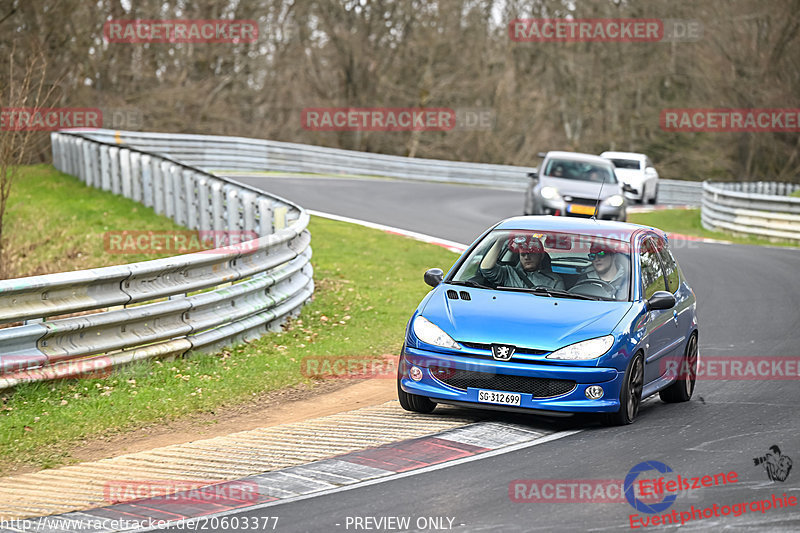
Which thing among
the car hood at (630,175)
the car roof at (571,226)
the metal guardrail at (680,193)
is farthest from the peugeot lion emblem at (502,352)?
the metal guardrail at (680,193)

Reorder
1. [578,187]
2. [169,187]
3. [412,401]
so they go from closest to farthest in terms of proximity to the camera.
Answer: [412,401], [169,187], [578,187]

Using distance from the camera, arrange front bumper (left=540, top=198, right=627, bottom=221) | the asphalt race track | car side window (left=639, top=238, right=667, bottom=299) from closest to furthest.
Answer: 1. the asphalt race track
2. car side window (left=639, top=238, right=667, bottom=299)
3. front bumper (left=540, top=198, right=627, bottom=221)

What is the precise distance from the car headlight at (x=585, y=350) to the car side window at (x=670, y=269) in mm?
1920

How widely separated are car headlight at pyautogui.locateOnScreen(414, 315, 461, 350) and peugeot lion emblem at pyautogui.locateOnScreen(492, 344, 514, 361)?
0.27 m

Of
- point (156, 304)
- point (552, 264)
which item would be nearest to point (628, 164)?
point (552, 264)

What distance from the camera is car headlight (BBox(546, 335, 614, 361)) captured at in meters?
7.89

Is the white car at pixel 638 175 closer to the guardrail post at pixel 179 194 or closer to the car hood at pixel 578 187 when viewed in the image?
the car hood at pixel 578 187

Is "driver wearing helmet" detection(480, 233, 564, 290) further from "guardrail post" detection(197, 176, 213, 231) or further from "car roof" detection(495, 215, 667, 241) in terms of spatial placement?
"guardrail post" detection(197, 176, 213, 231)

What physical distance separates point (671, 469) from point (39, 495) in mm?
3872

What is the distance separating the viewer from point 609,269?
9023 mm

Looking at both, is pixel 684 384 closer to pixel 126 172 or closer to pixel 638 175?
pixel 126 172

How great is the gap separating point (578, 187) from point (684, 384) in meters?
13.8

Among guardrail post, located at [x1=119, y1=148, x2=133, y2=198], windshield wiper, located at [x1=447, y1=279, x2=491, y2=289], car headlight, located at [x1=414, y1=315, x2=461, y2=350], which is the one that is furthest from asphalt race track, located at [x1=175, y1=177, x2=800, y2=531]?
guardrail post, located at [x1=119, y1=148, x2=133, y2=198]

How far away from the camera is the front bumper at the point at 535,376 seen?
7.86m
